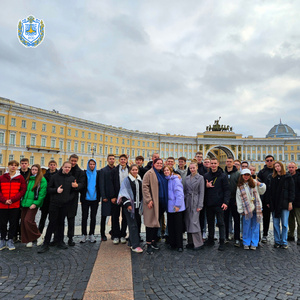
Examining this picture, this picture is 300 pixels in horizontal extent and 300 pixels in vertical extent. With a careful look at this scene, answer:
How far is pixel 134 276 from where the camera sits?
3.94 m

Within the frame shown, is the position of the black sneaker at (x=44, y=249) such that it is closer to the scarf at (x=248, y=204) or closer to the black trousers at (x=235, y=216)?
the black trousers at (x=235, y=216)

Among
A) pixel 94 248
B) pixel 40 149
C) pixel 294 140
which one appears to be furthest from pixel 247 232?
pixel 294 140

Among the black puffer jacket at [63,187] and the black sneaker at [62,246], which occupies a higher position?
the black puffer jacket at [63,187]

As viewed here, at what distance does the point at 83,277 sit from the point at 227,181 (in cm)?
372

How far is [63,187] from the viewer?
18.1 ft

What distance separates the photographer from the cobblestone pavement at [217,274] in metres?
3.42

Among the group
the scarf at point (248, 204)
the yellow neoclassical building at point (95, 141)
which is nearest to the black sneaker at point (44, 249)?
the scarf at point (248, 204)

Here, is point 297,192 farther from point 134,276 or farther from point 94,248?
point 94,248

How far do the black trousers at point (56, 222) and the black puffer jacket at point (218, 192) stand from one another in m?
3.42

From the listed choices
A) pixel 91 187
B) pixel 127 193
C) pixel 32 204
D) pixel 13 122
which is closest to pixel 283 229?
pixel 127 193

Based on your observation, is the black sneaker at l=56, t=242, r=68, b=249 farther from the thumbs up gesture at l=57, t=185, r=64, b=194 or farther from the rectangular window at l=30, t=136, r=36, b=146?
the rectangular window at l=30, t=136, r=36, b=146

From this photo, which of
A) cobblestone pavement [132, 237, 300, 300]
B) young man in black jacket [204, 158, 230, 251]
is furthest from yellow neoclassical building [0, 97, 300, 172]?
cobblestone pavement [132, 237, 300, 300]

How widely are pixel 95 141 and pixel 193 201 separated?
54.0 meters

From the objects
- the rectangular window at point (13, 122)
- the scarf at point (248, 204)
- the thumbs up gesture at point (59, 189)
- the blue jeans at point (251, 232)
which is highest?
the rectangular window at point (13, 122)
